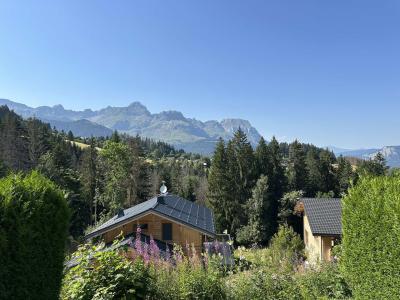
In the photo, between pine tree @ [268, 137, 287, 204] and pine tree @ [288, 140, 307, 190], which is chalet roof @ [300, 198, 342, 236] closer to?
pine tree @ [268, 137, 287, 204]

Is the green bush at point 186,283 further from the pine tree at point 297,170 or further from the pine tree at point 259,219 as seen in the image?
the pine tree at point 297,170

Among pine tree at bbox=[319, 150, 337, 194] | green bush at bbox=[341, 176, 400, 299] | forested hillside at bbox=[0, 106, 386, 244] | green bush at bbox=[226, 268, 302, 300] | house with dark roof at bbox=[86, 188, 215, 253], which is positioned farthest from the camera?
pine tree at bbox=[319, 150, 337, 194]

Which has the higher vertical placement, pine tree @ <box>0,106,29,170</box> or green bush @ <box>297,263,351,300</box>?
pine tree @ <box>0,106,29,170</box>

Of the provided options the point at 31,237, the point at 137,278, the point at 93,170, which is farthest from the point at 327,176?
the point at 31,237

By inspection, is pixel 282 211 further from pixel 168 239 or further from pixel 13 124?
pixel 13 124

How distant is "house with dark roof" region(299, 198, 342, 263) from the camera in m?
24.5

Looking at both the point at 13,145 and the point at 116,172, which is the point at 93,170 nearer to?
the point at 116,172

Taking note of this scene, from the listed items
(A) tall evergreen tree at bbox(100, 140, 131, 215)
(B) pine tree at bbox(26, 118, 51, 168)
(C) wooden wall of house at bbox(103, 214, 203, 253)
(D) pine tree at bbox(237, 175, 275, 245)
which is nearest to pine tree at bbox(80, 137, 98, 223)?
(A) tall evergreen tree at bbox(100, 140, 131, 215)

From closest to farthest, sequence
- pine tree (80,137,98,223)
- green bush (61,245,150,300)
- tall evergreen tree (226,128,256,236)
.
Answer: green bush (61,245,150,300) → tall evergreen tree (226,128,256,236) → pine tree (80,137,98,223)

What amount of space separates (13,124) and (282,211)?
4083 centimetres

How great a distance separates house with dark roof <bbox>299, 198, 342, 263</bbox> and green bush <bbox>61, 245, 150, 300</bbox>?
60.5 feet

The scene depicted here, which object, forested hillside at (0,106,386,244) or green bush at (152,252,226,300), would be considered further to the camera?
forested hillside at (0,106,386,244)

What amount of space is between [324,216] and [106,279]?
2356 cm

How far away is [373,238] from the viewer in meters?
7.18
